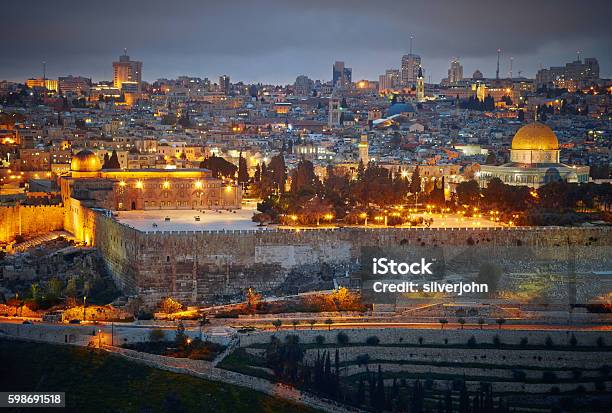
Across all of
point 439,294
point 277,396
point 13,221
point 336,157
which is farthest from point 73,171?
point 336,157

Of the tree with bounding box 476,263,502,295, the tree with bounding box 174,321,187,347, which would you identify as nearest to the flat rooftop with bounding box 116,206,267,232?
the tree with bounding box 476,263,502,295

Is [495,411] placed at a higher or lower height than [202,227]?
lower

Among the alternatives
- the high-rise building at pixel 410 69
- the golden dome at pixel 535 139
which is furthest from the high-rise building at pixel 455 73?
the golden dome at pixel 535 139

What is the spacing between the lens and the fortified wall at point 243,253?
128 feet

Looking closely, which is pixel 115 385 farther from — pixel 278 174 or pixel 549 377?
pixel 278 174

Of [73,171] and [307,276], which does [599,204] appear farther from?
[73,171]

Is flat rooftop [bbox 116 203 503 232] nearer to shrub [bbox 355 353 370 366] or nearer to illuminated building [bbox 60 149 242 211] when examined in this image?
illuminated building [bbox 60 149 242 211]

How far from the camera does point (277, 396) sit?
103 ft

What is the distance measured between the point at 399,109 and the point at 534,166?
2216 inches

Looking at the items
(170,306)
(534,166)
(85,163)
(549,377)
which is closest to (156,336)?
(170,306)

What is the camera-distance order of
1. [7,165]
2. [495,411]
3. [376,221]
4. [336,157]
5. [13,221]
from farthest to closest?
[336,157] → [7,165] → [13,221] → [376,221] → [495,411]

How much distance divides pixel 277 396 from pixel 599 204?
21808 mm

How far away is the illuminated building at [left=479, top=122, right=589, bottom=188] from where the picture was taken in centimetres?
5806

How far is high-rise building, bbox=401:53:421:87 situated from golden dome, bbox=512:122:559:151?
96.2 meters
